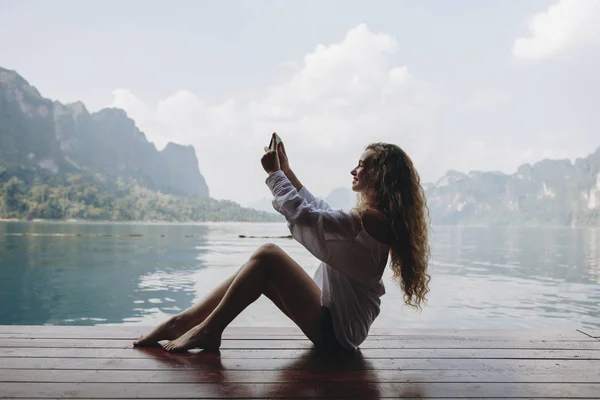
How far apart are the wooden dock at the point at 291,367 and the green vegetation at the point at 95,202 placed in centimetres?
5502

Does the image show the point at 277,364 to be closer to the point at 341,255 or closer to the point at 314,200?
the point at 341,255

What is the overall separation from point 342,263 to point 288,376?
0.46 m

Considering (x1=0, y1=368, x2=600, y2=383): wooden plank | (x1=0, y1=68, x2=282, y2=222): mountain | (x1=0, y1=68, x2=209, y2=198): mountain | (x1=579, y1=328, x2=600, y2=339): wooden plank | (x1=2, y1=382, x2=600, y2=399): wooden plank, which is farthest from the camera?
(x1=0, y1=68, x2=209, y2=198): mountain

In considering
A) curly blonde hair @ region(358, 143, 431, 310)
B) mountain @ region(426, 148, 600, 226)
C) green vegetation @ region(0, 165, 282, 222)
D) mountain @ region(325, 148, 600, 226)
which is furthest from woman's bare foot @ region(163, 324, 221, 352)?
mountain @ region(426, 148, 600, 226)

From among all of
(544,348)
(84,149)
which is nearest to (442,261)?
(544,348)

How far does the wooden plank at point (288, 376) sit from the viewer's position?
188cm

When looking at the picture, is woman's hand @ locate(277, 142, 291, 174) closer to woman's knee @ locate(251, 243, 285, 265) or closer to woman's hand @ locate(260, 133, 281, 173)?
woman's hand @ locate(260, 133, 281, 173)

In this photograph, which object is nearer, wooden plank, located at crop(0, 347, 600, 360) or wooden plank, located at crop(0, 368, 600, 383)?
wooden plank, located at crop(0, 368, 600, 383)

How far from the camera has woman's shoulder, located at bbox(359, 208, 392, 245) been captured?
6.77ft

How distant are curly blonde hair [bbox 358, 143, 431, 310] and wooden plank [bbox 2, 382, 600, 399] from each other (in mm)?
452

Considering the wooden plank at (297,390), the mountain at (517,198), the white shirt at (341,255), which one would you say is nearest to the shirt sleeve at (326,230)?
the white shirt at (341,255)

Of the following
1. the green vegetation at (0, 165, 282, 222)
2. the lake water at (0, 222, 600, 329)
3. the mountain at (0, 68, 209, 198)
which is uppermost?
the mountain at (0, 68, 209, 198)

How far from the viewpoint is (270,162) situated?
6.74 ft

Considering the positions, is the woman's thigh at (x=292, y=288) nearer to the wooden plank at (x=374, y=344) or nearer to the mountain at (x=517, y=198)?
the wooden plank at (x=374, y=344)
